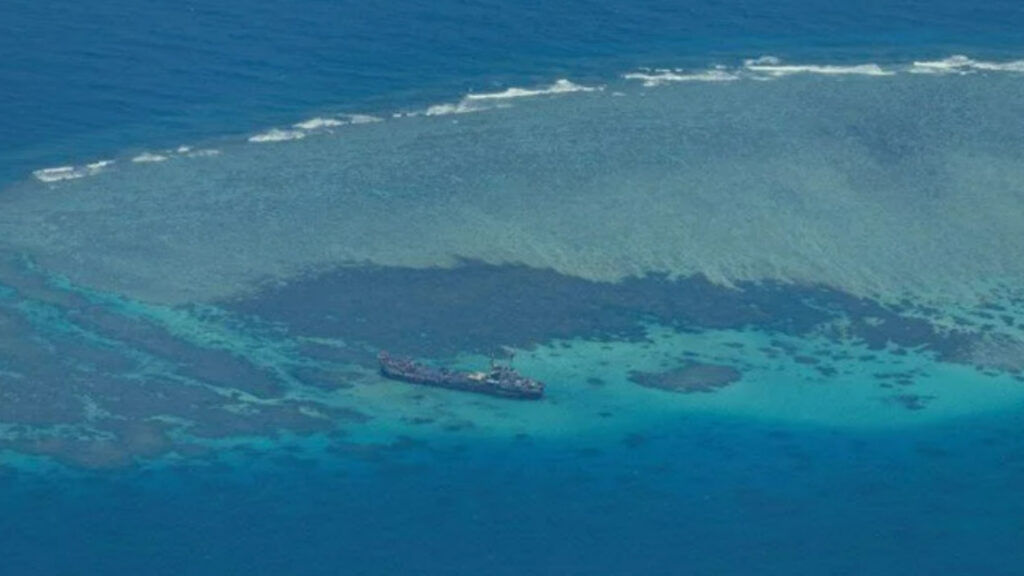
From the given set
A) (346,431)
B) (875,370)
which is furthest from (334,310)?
(875,370)

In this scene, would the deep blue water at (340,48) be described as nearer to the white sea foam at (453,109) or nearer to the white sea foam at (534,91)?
the white sea foam at (534,91)

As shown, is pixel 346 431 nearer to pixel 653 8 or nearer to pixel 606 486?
pixel 606 486

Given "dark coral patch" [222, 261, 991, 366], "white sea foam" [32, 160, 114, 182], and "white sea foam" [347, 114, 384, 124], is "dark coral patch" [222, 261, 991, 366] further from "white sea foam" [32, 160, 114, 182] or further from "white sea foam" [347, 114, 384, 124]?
"white sea foam" [347, 114, 384, 124]

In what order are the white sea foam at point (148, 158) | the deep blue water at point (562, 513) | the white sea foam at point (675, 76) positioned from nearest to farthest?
the deep blue water at point (562, 513) → the white sea foam at point (148, 158) → the white sea foam at point (675, 76)

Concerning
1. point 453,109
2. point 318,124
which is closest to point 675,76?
point 453,109

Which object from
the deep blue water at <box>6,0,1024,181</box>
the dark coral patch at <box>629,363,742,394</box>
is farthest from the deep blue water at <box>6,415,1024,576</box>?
the deep blue water at <box>6,0,1024,181</box>

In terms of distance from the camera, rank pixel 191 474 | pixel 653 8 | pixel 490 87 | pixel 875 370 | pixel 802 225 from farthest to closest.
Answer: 1. pixel 653 8
2. pixel 490 87
3. pixel 802 225
4. pixel 875 370
5. pixel 191 474

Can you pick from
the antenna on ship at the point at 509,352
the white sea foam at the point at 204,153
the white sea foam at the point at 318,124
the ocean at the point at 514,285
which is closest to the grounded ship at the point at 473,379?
the ocean at the point at 514,285
